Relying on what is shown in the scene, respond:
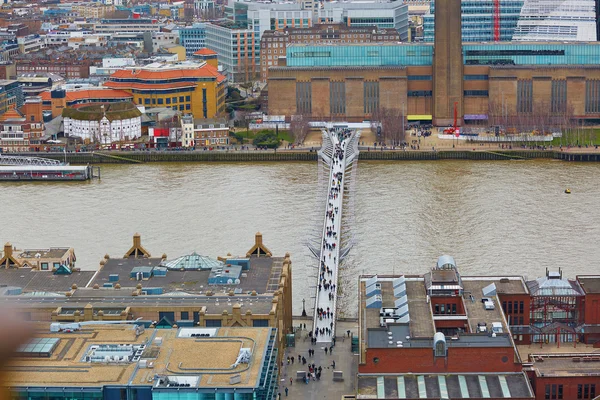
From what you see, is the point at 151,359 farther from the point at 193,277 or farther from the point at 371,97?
the point at 371,97

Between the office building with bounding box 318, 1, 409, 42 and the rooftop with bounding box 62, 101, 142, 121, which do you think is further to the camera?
the office building with bounding box 318, 1, 409, 42

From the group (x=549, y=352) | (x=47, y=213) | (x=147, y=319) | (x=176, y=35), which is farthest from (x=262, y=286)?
(x=176, y=35)

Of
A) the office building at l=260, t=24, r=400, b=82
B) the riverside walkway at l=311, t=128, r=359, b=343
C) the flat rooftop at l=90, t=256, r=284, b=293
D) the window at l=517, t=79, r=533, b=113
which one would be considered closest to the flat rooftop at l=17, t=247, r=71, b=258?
the flat rooftop at l=90, t=256, r=284, b=293

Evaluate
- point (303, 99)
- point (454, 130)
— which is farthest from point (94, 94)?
point (454, 130)

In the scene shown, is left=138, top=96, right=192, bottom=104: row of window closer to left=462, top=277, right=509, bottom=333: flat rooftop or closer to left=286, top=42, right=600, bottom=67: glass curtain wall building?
left=286, top=42, right=600, bottom=67: glass curtain wall building

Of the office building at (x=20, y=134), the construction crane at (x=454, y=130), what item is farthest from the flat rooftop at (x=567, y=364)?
the office building at (x=20, y=134)

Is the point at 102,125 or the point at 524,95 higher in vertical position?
the point at 524,95

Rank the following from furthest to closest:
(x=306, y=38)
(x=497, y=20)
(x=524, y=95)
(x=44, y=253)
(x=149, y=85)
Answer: (x=497, y=20) < (x=306, y=38) < (x=149, y=85) < (x=524, y=95) < (x=44, y=253)
